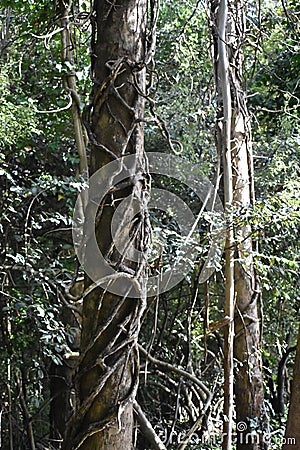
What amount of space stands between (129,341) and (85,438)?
0.79 feet

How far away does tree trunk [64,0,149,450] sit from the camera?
4.27 feet

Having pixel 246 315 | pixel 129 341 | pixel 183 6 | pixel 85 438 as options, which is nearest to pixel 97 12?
pixel 129 341

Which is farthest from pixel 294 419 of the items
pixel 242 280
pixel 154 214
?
pixel 154 214

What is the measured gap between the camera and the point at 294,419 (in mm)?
1644

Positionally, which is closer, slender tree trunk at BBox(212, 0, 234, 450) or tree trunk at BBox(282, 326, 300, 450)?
tree trunk at BBox(282, 326, 300, 450)

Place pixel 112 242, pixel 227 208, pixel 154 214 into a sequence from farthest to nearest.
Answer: pixel 154 214
pixel 227 208
pixel 112 242

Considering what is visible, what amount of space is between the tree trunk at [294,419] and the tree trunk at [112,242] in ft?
1.76

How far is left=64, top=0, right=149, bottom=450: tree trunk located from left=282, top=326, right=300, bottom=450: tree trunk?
0.54 meters

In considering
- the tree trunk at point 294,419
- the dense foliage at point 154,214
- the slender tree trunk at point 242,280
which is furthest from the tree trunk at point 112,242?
the slender tree trunk at point 242,280

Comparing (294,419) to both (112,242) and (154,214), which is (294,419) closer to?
(112,242)

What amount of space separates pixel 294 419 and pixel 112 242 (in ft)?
2.60

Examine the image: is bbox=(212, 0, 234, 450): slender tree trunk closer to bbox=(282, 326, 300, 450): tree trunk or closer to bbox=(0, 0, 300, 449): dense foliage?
bbox=(0, 0, 300, 449): dense foliage

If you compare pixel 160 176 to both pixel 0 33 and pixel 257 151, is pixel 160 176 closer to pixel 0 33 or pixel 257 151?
pixel 257 151

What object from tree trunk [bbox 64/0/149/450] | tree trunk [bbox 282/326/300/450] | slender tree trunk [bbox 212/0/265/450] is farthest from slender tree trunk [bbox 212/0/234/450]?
tree trunk [bbox 64/0/149/450]
